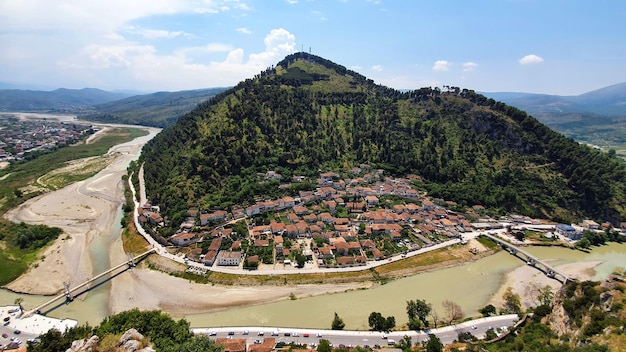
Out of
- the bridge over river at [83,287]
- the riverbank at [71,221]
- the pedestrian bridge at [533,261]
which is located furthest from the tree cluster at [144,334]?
the pedestrian bridge at [533,261]

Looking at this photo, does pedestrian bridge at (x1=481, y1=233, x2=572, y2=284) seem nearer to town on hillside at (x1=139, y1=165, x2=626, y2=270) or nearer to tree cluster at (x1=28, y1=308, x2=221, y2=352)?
town on hillside at (x1=139, y1=165, x2=626, y2=270)

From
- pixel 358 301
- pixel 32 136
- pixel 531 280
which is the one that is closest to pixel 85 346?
pixel 358 301

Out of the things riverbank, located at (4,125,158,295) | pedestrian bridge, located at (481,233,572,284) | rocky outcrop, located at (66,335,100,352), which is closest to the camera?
rocky outcrop, located at (66,335,100,352)

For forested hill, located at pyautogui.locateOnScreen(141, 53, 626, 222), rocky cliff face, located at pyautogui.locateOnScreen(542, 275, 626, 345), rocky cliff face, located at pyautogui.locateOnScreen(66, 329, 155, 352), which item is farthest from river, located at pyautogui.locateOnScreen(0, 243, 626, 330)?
forested hill, located at pyautogui.locateOnScreen(141, 53, 626, 222)

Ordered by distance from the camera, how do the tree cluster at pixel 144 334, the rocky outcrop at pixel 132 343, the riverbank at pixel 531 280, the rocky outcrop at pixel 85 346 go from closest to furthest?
1. the rocky outcrop at pixel 85 346
2. the rocky outcrop at pixel 132 343
3. the tree cluster at pixel 144 334
4. the riverbank at pixel 531 280

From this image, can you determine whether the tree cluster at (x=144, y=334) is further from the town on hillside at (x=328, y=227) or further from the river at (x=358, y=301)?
the town on hillside at (x=328, y=227)

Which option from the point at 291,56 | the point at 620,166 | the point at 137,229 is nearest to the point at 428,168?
the point at 620,166
